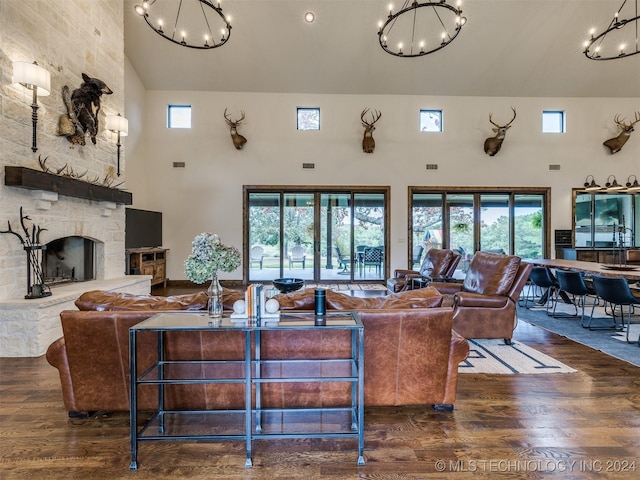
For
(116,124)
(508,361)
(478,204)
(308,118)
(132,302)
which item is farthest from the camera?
(478,204)

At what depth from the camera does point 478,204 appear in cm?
822

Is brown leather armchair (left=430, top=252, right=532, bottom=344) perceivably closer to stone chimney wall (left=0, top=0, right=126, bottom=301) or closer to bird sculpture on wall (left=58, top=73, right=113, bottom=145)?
stone chimney wall (left=0, top=0, right=126, bottom=301)

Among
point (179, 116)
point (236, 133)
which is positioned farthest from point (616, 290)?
point (179, 116)

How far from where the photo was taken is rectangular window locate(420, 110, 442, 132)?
26.5ft

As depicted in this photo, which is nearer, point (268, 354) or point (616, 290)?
point (268, 354)

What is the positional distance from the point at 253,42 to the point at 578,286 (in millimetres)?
7204

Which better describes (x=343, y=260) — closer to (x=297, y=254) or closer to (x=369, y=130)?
(x=297, y=254)

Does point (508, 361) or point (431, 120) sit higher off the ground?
point (431, 120)

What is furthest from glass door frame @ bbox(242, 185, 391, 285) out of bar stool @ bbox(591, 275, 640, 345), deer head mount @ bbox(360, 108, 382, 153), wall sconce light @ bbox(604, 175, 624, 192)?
wall sconce light @ bbox(604, 175, 624, 192)

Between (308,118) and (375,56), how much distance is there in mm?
2026

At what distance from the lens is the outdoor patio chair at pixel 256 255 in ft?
26.3

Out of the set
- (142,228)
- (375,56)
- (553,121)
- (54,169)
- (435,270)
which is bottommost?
(435,270)

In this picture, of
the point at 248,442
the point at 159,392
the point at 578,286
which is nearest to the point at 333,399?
the point at 248,442

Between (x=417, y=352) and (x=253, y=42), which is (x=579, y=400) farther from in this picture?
(x=253, y=42)
